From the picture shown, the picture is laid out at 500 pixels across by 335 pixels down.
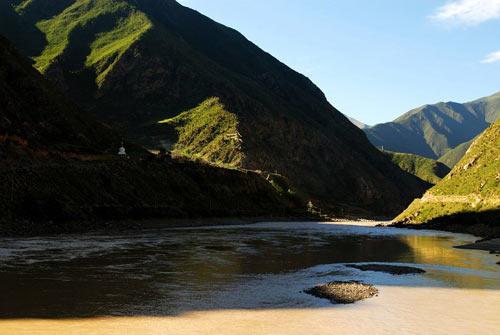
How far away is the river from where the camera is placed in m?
20.3

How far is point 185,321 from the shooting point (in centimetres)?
2081

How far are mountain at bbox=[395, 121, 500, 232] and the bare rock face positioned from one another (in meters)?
56.4

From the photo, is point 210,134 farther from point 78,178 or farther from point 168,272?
point 168,272

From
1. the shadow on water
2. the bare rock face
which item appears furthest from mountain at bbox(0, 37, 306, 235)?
the bare rock face

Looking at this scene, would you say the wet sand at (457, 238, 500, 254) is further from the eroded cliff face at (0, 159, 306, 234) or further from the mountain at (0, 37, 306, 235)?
the mountain at (0, 37, 306, 235)

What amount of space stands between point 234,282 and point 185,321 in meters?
10.2

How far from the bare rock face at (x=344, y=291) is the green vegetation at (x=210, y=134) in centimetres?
13304

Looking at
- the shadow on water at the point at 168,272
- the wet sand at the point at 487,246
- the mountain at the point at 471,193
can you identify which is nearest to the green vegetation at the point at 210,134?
the mountain at the point at 471,193

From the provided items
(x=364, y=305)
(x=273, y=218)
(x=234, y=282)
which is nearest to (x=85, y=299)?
(x=234, y=282)

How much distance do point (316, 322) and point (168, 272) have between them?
15485mm

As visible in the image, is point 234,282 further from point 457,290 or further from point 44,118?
point 44,118

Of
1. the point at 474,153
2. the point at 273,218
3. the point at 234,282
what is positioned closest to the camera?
the point at 234,282

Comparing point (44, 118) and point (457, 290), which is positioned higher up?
point (44, 118)

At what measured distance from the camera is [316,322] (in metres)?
21.0
